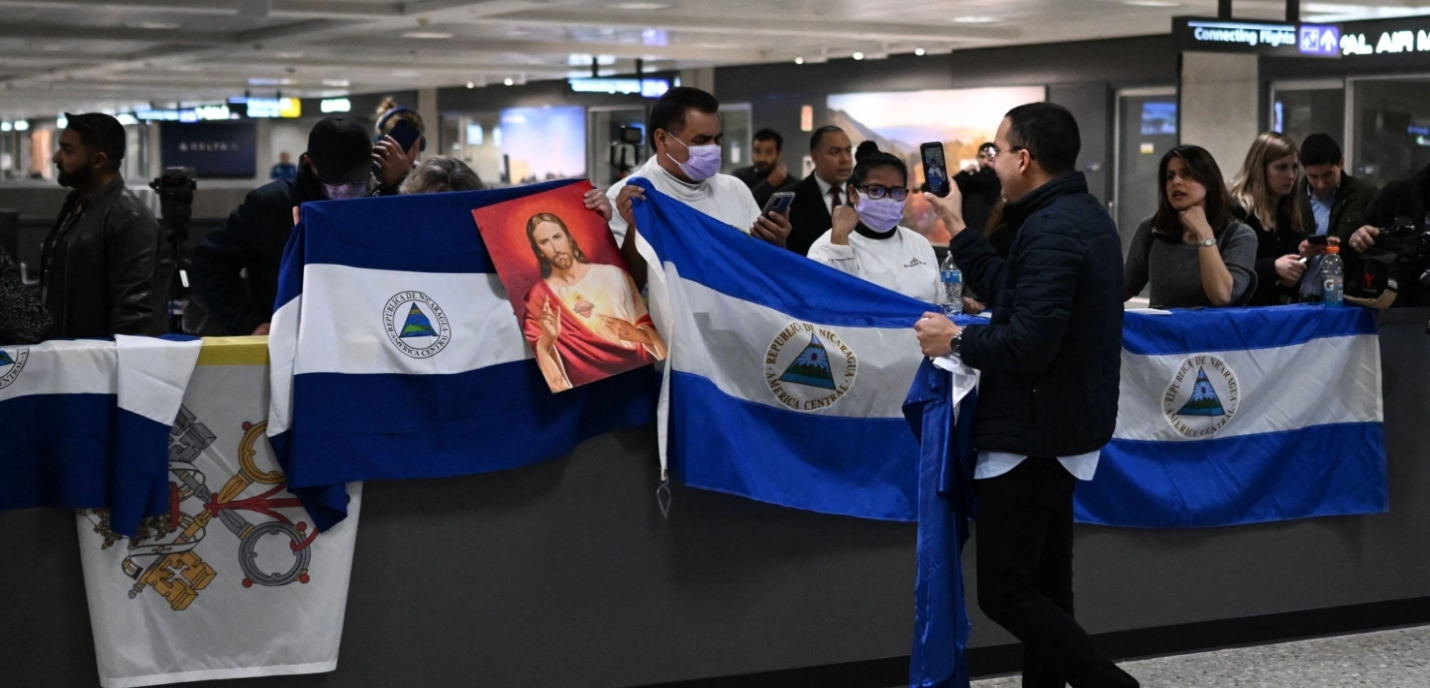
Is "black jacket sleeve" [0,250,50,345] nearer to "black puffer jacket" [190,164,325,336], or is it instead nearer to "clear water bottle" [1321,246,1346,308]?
"black puffer jacket" [190,164,325,336]

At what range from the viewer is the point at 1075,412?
333cm

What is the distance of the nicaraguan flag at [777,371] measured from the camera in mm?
3906

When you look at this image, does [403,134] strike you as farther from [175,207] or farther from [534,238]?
[175,207]

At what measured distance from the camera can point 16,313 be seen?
11.0 ft

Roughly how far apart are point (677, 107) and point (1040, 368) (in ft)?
5.30

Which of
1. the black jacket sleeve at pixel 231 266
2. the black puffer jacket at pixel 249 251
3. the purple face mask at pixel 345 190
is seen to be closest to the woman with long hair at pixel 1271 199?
the purple face mask at pixel 345 190

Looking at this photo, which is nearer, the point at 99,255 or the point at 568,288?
the point at 568,288

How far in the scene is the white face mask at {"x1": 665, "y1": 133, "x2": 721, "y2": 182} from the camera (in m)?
4.43

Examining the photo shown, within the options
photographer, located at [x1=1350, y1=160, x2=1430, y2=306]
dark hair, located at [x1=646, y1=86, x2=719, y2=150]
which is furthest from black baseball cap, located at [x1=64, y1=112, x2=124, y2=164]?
photographer, located at [x1=1350, y1=160, x2=1430, y2=306]

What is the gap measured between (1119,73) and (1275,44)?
6583mm

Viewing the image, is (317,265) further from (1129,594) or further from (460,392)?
(1129,594)

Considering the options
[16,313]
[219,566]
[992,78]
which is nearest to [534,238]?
[219,566]

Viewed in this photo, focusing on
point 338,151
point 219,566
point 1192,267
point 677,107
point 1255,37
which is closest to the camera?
point 219,566

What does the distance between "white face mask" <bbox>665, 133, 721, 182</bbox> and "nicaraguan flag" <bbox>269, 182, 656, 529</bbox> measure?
66cm
